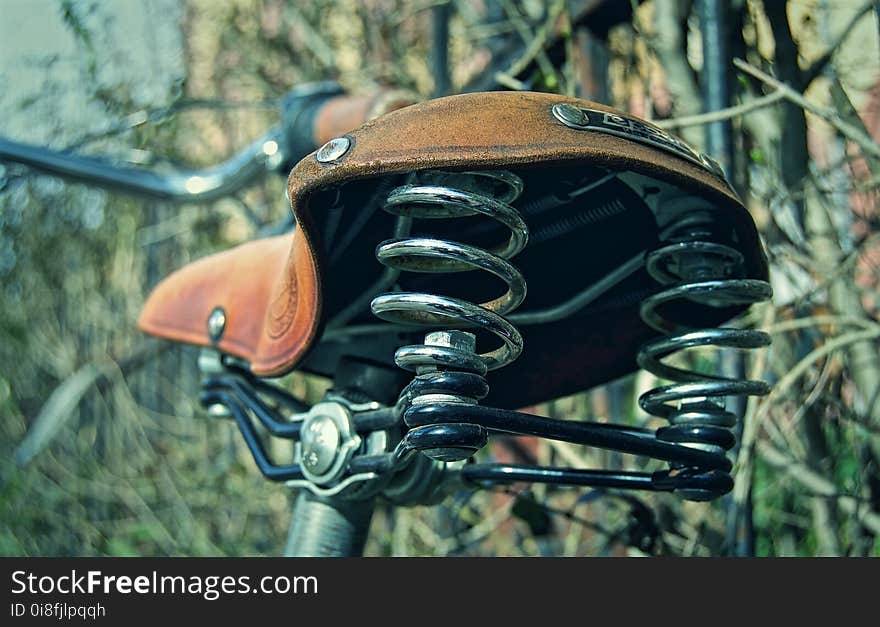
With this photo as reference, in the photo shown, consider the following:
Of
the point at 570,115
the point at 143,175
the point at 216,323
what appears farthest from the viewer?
the point at 143,175

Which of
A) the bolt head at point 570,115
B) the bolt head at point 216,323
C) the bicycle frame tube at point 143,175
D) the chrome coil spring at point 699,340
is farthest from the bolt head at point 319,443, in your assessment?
the bicycle frame tube at point 143,175

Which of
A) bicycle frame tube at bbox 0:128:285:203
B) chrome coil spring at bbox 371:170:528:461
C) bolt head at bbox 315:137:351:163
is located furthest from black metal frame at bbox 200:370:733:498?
bicycle frame tube at bbox 0:128:285:203

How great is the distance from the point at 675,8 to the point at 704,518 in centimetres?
103

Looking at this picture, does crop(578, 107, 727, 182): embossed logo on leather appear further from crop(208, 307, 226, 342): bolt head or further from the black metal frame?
crop(208, 307, 226, 342): bolt head

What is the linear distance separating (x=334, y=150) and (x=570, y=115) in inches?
8.6

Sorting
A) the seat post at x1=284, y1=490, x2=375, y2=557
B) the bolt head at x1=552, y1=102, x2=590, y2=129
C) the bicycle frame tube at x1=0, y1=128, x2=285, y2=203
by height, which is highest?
the bicycle frame tube at x1=0, y1=128, x2=285, y2=203

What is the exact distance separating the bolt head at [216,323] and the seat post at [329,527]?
26 cm

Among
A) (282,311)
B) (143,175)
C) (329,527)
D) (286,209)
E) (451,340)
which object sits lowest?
(329,527)

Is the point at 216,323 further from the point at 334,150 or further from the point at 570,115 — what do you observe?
the point at 570,115

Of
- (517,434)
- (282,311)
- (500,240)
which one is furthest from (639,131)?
(282,311)

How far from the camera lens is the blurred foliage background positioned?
1.75 meters

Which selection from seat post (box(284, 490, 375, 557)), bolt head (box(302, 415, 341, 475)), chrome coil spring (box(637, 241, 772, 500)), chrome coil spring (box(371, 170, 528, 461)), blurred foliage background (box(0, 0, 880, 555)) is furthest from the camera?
blurred foliage background (box(0, 0, 880, 555))

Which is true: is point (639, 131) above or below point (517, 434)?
above

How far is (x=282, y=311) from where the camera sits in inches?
41.9
